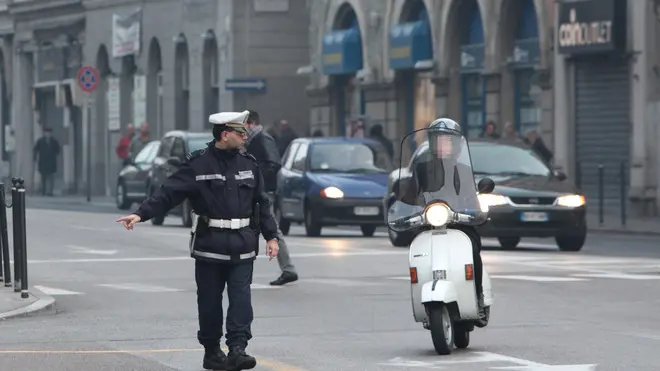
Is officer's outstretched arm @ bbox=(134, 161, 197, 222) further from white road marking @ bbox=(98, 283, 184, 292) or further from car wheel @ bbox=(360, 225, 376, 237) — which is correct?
car wheel @ bbox=(360, 225, 376, 237)

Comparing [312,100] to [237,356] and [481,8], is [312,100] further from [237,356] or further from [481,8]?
[237,356]

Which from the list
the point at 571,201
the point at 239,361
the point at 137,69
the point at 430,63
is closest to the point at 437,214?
the point at 239,361

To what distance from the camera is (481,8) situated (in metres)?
41.9

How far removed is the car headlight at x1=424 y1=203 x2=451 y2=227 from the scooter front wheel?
528 millimetres

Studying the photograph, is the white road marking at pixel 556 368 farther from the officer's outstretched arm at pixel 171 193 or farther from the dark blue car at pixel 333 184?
the dark blue car at pixel 333 184

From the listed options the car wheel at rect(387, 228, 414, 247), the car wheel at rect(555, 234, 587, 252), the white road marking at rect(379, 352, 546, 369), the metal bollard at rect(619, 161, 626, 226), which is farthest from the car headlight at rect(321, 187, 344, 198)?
the white road marking at rect(379, 352, 546, 369)

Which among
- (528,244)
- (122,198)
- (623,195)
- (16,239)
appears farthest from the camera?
(122,198)

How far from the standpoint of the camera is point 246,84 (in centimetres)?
5231

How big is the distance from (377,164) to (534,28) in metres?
10.1

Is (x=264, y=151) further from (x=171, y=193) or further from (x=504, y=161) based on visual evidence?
(x=171, y=193)

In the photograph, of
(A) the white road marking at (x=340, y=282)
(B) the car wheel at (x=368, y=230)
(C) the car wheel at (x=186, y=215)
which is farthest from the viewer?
(C) the car wheel at (x=186, y=215)

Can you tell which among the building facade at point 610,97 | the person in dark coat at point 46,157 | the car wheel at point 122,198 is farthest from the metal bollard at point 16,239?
the person in dark coat at point 46,157

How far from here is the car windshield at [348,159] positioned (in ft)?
102

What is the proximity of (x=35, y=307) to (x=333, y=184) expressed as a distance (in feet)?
44.7
